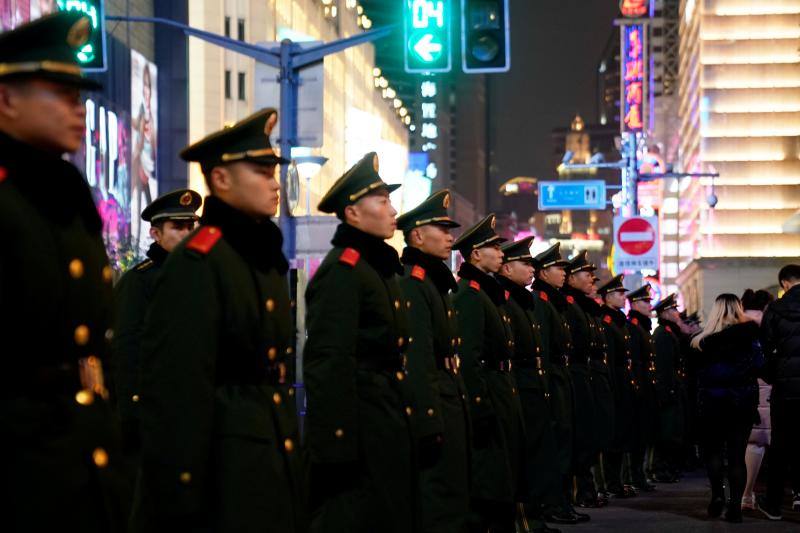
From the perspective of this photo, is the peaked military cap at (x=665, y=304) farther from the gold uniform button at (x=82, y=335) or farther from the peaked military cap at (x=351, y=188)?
the gold uniform button at (x=82, y=335)

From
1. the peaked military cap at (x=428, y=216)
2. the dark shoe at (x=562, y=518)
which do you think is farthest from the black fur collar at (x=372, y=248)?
the dark shoe at (x=562, y=518)

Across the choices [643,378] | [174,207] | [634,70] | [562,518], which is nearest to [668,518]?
[562,518]

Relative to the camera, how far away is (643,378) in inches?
719

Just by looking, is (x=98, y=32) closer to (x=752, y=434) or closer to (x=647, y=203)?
(x=752, y=434)

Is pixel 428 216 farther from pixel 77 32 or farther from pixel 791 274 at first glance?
pixel 791 274

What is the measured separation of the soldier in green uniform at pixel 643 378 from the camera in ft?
58.3

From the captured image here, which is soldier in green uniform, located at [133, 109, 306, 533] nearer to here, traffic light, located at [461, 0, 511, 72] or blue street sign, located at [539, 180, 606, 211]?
traffic light, located at [461, 0, 511, 72]

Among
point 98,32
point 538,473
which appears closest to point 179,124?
point 98,32

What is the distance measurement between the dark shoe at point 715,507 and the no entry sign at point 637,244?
16.1 m

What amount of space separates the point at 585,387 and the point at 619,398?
233cm

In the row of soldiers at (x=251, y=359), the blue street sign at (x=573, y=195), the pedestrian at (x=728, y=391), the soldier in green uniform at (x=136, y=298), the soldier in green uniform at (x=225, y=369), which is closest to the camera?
the row of soldiers at (x=251, y=359)

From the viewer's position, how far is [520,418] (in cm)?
1116

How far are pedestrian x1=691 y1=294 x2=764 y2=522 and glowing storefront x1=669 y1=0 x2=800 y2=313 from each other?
84952mm

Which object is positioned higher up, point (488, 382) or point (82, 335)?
point (82, 335)
